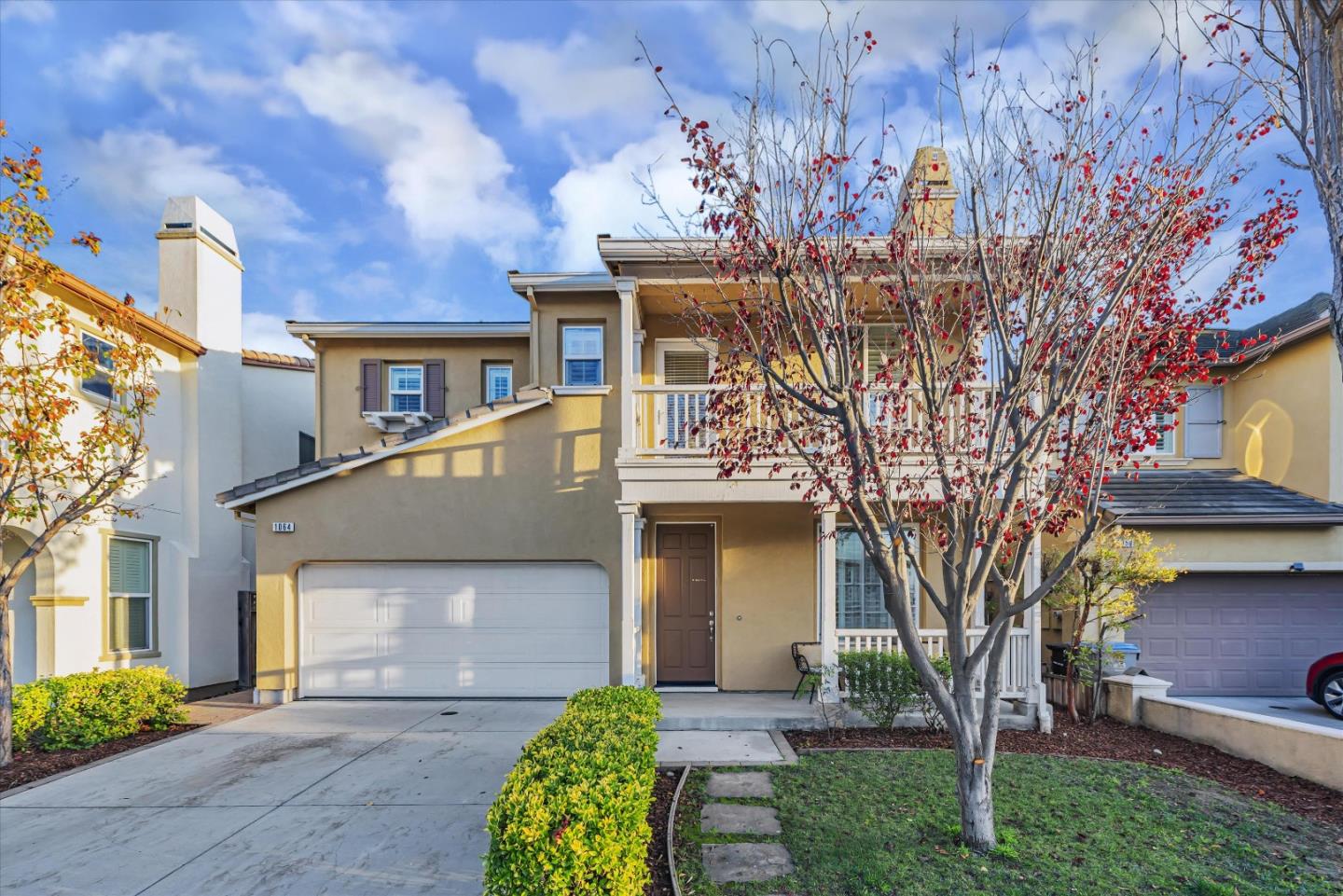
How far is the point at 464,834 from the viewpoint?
490cm

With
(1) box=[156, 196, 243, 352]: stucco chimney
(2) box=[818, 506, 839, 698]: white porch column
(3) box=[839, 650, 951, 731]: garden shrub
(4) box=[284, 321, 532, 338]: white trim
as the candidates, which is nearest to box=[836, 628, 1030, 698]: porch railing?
(2) box=[818, 506, 839, 698]: white porch column

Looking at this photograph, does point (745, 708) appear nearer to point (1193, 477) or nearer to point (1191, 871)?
point (1191, 871)

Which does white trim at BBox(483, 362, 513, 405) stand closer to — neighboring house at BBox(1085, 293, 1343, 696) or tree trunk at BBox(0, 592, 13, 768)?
tree trunk at BBox(0, 592, 13, 768)

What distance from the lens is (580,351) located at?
34.8ft

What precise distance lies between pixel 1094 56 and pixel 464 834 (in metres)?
7.32

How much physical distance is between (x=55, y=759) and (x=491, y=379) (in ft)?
24.5

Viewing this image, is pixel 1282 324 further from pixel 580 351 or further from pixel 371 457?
pixel 371 457

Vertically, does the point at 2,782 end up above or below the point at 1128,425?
below

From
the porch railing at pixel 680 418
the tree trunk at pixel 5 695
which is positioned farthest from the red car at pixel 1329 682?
the tree trunk at pixel 5 695

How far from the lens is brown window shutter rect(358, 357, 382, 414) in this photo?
11.8 metres

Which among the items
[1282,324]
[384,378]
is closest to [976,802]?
[384,378]

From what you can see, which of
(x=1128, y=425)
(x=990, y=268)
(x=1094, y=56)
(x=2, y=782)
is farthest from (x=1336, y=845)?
(x=2, y=782)

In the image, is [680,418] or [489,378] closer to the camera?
[680,418]

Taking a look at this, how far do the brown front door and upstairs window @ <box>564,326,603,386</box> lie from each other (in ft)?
9.03
